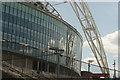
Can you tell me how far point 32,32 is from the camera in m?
70.4

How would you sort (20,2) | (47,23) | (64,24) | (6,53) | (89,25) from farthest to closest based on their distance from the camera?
(89,25) → (64,24) → (47,23) → (20,2) → (6,53)

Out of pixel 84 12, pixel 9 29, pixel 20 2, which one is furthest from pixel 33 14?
pixel 84 12

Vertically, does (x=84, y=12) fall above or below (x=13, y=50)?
above

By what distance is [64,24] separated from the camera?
8288 cm

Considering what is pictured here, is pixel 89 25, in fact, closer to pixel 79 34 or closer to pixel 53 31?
pixel 79 34

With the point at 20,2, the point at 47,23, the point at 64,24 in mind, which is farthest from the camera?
the point at 64,24

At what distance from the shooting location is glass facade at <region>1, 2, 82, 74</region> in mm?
64312

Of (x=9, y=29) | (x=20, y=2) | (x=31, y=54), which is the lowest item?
(x=31, y=54)

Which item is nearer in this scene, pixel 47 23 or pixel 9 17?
pixel 9 17

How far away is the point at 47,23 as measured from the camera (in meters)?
75.7

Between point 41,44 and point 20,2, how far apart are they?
Answer: 10.9 m

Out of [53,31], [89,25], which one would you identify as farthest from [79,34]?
[53,31]

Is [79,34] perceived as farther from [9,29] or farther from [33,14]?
[9,29]

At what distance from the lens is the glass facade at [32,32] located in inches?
2532
